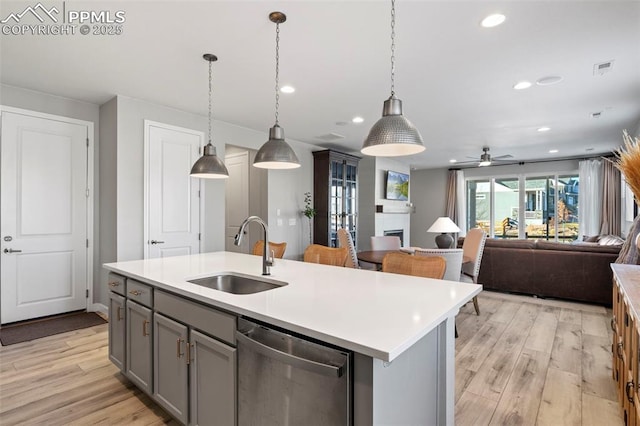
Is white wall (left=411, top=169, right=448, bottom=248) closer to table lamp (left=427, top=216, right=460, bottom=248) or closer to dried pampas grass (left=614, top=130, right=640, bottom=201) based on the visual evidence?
table lamp (left=427, top=216, right=460, bottom=248)

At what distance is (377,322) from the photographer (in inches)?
49.7

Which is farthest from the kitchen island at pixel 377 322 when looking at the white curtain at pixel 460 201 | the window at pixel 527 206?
the window at pixel 527 206

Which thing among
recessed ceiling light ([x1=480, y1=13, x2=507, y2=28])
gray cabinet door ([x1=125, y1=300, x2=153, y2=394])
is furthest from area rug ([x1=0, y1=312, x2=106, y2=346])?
recessed ceiling light ([x1=480, y1=13, x2=507, y2=28])

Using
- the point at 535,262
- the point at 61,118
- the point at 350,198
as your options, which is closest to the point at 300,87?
the point at 61,118

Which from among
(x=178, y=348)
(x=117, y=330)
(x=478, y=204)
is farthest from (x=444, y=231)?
(x=478, y=204)

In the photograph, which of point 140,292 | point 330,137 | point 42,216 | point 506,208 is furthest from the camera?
point 506,208

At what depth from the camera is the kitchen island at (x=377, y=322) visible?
3.65 feet

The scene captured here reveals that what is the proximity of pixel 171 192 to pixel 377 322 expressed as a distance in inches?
145

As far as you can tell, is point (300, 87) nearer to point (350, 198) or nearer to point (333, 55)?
point (333, 55)

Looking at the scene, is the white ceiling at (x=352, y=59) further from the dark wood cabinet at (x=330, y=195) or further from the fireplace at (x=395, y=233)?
the fireplace at (x=395, y=233)

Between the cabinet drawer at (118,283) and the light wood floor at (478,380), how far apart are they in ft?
2.32

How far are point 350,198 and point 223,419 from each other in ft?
17.9

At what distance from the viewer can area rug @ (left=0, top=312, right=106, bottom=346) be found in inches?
129

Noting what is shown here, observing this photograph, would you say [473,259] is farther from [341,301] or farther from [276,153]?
[341,301]
